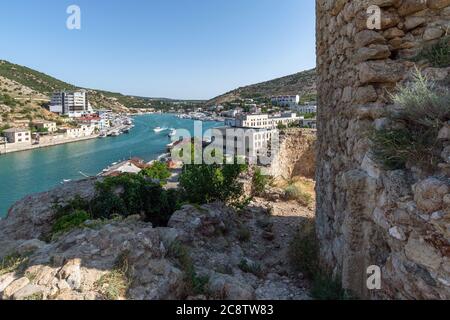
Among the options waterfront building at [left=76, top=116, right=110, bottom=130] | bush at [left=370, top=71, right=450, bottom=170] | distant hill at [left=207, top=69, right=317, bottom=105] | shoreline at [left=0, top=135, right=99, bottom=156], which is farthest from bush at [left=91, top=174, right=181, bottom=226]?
waterfront building at [left=76, top=116, right=110, bottom=130]

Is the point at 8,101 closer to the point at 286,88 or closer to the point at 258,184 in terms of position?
the point at 286,88

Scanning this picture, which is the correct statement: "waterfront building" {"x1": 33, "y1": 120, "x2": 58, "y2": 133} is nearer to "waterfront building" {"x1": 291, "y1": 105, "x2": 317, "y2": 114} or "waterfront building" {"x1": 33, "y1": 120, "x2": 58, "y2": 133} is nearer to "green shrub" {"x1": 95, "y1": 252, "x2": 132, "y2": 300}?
"waterfront building" {"x1": 291, "y1": 105, "x2": 317, "y2": 114}

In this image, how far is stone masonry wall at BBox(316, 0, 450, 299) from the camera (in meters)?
1.83

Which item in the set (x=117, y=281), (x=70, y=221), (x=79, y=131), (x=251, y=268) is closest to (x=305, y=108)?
(x=79, y=131)

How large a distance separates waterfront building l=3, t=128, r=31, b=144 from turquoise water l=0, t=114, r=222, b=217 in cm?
309

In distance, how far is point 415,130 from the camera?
2268 mm

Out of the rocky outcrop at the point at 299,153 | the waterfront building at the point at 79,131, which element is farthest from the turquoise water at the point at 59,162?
the rocky outcrop at the point at 299,153

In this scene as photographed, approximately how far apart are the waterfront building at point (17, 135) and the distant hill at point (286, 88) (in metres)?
51.7

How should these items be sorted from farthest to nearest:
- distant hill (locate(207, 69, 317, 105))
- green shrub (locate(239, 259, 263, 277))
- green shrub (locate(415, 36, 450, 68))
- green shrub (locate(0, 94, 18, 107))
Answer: distant hill (locate(207, 69, 317, 105)), green shrub (locate(0, 94, 18, 107)), green shrub (locate(239, 259, 263, 277)), green shrub (locate(415, 36, 450, 68))

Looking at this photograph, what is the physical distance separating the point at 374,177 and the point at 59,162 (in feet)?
148

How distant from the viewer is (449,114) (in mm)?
2086

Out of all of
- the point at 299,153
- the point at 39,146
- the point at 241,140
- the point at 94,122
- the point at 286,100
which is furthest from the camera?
the point at 94,122

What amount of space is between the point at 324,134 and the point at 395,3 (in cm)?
197

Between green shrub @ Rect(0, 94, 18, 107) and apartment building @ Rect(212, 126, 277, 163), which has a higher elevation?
green shrub @ Rect(0, 94, 18, 107)
